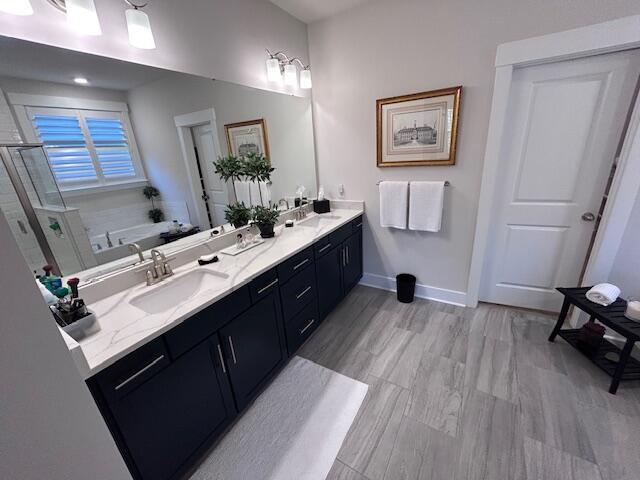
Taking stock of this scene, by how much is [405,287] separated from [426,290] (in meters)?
0.24

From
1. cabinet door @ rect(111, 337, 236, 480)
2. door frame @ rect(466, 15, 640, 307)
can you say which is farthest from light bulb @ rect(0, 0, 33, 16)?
door frame @ rect(466, 15, 640, 307)

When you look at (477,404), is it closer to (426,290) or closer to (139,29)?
(426,290)

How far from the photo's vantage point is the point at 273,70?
2168 mm

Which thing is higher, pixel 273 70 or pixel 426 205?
pixel 273 70

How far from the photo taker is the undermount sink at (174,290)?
1386mm

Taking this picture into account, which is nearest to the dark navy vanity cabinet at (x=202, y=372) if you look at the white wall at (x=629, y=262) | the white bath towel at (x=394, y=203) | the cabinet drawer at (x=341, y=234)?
Answer: the cabinet drawer at (x=341, y=234)

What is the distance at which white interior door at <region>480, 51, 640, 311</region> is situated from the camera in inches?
69.2

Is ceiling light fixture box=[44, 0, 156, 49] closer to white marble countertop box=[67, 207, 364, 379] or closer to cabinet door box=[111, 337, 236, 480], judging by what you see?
white marble countertop box=[67, 207, 364, 379]

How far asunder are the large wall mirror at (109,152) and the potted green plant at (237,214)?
40mm

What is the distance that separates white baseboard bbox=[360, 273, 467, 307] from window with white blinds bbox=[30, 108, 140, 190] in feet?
7.57

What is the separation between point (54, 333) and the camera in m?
0.61

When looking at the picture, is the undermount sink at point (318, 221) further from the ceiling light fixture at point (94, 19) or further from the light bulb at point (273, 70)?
the ceiling light fixture at point (94, 19)

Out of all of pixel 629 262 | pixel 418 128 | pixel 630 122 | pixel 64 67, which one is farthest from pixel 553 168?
pixel 64 67

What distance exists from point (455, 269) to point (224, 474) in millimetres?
2251
